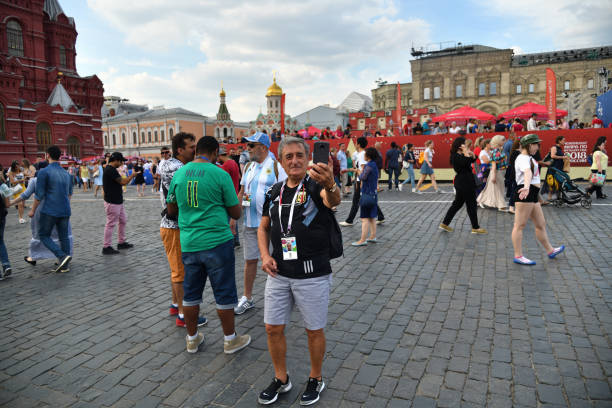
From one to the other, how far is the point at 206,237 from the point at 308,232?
1166 millimetres

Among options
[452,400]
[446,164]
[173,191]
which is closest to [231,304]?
[173,191]

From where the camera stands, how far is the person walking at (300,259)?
113 inches

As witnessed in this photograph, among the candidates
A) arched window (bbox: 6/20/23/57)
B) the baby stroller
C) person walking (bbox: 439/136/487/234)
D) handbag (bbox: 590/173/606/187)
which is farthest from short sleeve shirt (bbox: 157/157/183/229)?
arched window (bbox: 6/20/23/57)

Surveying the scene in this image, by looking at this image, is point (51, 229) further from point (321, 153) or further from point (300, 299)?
point (321, 153)

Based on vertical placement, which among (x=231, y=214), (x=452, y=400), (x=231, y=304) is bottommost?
(x=452, y=400)

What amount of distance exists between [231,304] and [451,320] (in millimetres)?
2330

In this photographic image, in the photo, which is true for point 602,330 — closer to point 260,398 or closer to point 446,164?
point 260,398

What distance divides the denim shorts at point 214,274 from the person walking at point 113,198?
15.6 feet

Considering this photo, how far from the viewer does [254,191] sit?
15.4 ft

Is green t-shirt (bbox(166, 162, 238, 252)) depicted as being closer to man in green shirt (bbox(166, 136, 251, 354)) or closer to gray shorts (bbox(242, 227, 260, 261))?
man in green shirt (bbox(166, 136, 251, 354))

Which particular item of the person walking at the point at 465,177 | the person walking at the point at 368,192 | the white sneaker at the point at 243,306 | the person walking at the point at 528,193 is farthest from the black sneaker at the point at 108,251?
the person walking at the point at 528,193

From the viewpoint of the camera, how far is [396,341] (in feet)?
12.7

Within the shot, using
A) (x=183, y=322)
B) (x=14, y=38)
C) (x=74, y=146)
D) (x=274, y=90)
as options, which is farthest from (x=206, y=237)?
(x=274, y=90)

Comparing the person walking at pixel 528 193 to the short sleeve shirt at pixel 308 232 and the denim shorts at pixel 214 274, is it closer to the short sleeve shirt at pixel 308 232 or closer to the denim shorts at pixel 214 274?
the short sleeve shirt at pixel 308 232
